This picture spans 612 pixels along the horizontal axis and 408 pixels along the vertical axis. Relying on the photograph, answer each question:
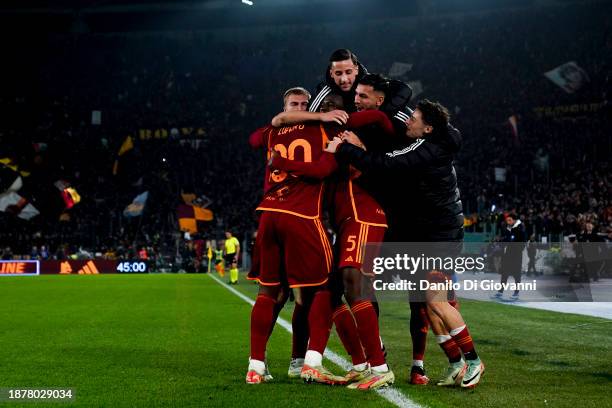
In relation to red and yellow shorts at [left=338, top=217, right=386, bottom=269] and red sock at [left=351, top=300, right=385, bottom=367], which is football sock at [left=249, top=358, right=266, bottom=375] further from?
red and yellow shorts at [left=338, top=217, right=386, bottom=269]

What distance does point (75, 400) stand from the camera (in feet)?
15.4

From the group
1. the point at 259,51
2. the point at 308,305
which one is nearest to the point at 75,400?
the point at 308,305

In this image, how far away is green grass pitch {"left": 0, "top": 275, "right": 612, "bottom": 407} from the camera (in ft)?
16.0

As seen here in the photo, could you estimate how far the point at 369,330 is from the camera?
5.26 meters

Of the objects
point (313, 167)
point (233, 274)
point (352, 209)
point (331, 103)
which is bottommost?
point (233, 274)

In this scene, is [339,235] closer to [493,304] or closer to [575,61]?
[493,304]

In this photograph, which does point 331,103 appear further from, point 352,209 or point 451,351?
point 451,351

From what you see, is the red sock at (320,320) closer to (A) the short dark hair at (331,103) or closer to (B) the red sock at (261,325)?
(B) the red sock at (261,325)

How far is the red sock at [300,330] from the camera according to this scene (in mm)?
5840

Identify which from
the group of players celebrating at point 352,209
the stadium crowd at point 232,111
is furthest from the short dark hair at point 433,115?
the stadium crowd at point 232,111

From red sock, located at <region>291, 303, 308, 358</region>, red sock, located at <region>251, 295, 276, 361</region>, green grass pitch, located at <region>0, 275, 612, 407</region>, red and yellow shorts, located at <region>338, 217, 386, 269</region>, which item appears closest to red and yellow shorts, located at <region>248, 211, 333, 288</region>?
red and yellow shorts, located at <region>338, 217, 386, 269</region>

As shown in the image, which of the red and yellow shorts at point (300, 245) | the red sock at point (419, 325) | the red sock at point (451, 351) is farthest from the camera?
the red sock at point (419, 325)

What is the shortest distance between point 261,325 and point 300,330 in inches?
19.2

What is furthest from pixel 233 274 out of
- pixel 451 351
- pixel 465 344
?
pixel 465 344
